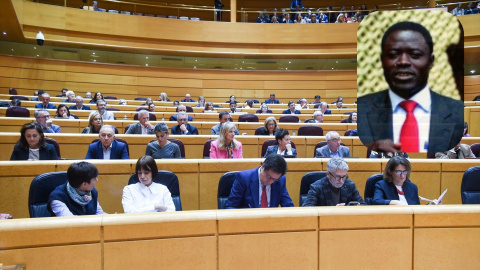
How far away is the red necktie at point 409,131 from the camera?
0.78 metres

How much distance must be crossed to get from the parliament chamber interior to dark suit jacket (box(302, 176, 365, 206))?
236 millimetres

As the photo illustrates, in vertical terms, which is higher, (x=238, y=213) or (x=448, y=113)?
(x=448, y=113)

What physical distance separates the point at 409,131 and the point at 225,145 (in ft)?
11.6

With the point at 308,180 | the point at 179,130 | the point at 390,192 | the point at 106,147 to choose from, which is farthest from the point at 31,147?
the point at 390,192

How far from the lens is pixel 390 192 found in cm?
295

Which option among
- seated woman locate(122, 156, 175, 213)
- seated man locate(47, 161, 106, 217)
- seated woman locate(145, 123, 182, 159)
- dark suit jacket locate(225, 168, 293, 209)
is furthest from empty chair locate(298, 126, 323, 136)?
seated man locate(47, 161, 106, 217)

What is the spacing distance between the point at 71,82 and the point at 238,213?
40.1 ft

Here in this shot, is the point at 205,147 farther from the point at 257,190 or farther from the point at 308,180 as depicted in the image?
the point at 257,190

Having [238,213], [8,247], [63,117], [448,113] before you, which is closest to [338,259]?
[238,213]

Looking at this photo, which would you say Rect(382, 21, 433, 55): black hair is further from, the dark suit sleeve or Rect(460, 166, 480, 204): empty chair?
Rect(460, 166, 480, 204): empty chair

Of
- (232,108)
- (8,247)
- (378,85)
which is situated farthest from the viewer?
(232,108)

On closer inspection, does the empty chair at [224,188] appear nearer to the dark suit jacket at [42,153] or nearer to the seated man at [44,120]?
the dark suit jacket at [42,153]

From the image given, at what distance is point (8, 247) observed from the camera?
1.40 meters

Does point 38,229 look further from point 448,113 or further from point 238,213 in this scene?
point 448,113
